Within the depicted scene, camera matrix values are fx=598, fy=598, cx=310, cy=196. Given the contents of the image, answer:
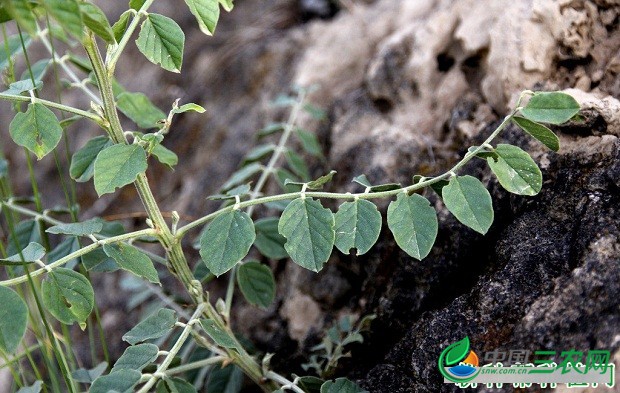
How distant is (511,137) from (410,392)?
0.64m

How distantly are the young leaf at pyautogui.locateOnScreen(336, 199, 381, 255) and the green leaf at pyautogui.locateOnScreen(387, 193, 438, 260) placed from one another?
32 mm

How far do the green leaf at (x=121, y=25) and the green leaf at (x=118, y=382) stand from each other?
24.5 inches

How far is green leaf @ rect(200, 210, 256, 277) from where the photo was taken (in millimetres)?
1099

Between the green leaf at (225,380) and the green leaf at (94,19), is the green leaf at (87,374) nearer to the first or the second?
the green leaf at (225,380)

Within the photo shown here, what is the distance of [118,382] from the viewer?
1042 mm

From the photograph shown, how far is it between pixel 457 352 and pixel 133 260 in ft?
2.07

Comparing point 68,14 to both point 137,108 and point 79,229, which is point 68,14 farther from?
point 137,108

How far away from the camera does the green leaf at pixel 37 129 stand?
3.74 ft

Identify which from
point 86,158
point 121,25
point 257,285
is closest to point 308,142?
point 257,285

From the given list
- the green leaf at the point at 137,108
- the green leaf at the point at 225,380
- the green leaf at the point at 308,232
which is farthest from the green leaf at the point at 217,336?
the green leaf at the point at 137,108

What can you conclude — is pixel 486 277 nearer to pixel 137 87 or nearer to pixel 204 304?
pixel 204 304

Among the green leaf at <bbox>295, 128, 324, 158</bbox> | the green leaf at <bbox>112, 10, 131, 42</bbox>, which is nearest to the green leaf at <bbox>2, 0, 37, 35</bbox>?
the green leaf at <bbox>112, 10, 131, 42</bbox>

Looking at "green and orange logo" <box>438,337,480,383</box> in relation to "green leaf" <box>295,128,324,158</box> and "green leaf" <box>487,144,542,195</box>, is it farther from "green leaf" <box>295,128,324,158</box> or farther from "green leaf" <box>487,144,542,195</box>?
"green leaf" <box>295,128,324,158</box>

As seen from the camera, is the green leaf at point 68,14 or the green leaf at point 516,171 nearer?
the green leaf at point 68,14
